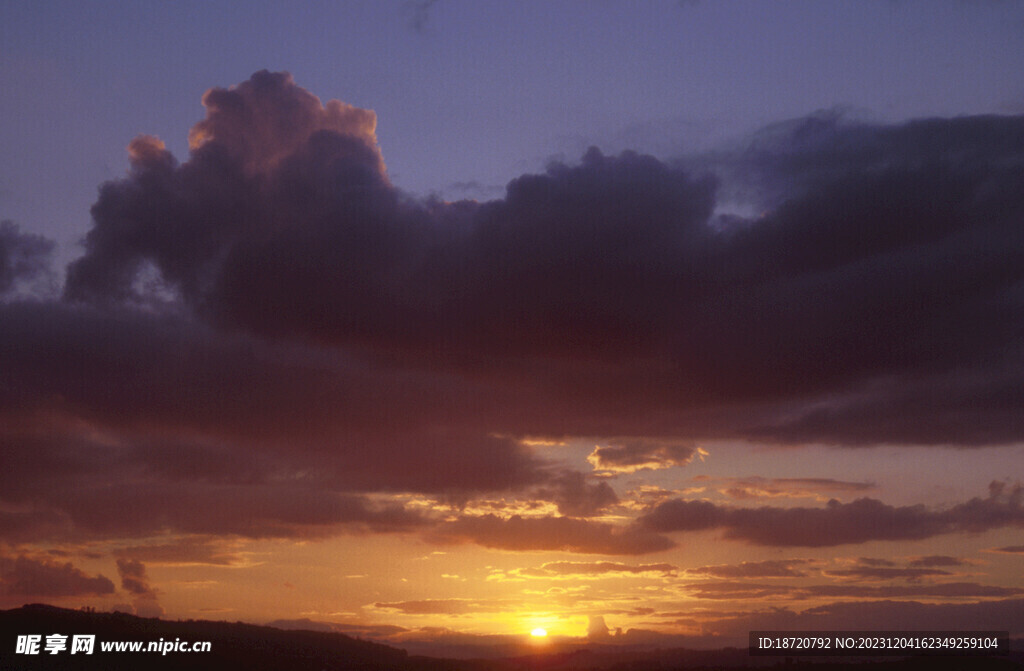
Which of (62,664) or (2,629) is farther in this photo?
(2,629)

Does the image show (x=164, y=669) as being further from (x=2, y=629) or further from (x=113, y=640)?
(x=2, y=629)

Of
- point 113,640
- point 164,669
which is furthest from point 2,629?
point 164,669

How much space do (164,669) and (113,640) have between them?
12960 mm

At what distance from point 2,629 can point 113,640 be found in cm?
2347

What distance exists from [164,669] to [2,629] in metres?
35.8

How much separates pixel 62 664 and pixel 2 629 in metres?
30.7

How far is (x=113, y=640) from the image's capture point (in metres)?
199

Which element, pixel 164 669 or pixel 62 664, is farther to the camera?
pixel 164 669

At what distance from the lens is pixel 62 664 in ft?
584

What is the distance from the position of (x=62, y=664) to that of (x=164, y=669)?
2411cm

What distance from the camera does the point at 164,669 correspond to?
647 ft

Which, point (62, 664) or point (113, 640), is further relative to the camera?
point (113, 640)
